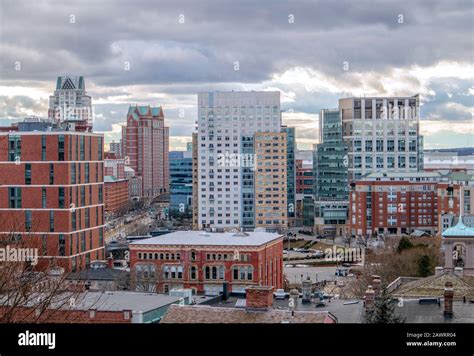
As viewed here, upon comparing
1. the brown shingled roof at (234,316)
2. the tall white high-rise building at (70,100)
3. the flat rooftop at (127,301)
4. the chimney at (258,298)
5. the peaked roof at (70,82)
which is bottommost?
the flat rooftop at (127,301)

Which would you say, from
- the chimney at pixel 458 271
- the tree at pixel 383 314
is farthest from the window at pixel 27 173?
the tree at pixel 383 314

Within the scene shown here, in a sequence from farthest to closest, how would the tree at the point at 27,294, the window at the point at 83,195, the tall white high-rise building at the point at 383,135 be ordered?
the tall white high-rise building at the point at 383,135
the window at the point at 83,195
the tree at the point at 27,294

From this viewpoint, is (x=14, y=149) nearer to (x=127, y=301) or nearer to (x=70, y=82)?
(x=127, y=301)

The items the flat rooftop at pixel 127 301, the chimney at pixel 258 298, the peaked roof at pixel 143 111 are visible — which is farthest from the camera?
the peaked roof at pixel 143 111

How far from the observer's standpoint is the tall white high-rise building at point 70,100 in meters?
39.4

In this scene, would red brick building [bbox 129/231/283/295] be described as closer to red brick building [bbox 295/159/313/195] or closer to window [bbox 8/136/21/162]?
window [bbox 8/136/21/162]

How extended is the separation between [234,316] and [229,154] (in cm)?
3266

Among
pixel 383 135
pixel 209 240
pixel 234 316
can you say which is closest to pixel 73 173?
pixel 209 240

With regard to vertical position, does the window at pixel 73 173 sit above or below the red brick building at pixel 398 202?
above

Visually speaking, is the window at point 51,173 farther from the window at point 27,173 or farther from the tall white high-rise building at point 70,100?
the tall white high-rise building at point 70,100

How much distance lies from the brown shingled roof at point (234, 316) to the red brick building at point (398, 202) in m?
27.6

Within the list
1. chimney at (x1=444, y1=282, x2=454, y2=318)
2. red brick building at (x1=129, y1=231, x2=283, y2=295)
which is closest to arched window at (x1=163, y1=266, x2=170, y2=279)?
red brick building at (x1=129, y1=231, x2=283, y2=295)
